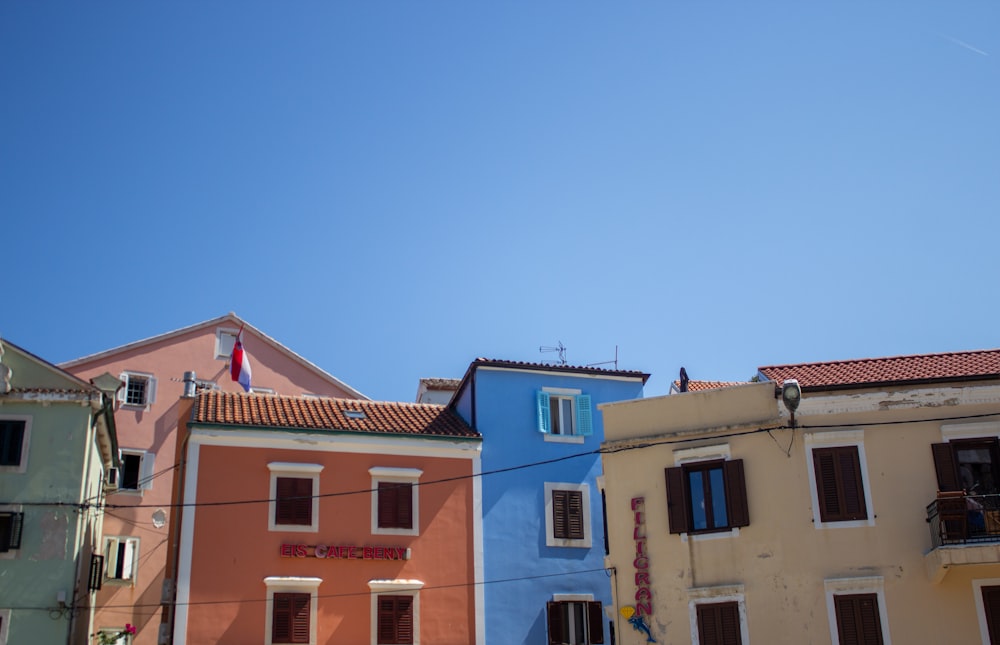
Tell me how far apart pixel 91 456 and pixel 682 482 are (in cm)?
1696

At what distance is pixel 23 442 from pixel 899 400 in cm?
2394

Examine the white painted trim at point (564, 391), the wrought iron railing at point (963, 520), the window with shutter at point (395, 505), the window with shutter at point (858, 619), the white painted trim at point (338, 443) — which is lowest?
the window with shutter at point (858, 619)

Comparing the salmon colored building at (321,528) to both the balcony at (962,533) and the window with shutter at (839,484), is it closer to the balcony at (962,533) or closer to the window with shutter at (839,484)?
the window with shutter at (839,484)

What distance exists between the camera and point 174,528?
108 feet

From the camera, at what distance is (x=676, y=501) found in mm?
29125

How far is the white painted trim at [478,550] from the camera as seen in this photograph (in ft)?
115

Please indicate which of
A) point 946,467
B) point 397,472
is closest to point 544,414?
point 397,472

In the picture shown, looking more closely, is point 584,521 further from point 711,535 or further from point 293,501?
point 293,501

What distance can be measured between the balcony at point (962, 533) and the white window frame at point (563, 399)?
46.4 feet

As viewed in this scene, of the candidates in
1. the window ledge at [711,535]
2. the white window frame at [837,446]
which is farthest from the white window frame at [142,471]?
the white window frame at [837,446]

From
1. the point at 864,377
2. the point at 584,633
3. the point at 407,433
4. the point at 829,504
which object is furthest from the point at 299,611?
the point at 864,377

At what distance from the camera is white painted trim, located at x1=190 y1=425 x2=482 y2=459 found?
33844mm

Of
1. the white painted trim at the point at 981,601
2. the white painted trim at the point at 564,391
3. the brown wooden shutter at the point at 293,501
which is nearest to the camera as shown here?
the white painted trim at the point at 981,601

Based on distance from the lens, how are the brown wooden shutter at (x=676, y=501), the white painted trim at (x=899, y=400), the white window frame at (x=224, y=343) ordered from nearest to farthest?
the white painted trim at (x=899, y=400) → the brown wooden shutter at (x=676, y=501) → the white window frame at (x=224, y=343)
